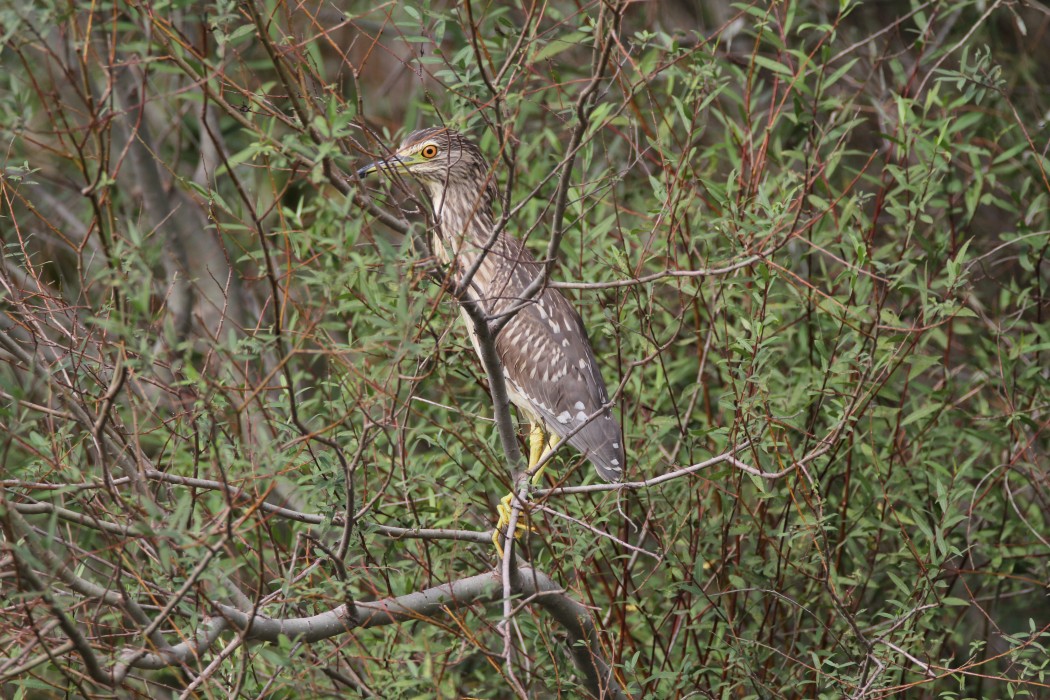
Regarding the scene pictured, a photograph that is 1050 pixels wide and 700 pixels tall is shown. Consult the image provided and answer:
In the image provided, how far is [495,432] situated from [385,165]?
90cm

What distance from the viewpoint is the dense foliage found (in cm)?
223

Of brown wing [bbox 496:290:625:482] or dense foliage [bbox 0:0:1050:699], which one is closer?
dense foliage [bbox 0:0:1050:699]

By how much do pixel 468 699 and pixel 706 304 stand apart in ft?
4.69

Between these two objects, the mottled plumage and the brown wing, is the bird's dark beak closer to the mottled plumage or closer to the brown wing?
the mottled plumage

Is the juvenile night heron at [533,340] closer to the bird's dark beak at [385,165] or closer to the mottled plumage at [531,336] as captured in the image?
the mottled plumage at [531,336]

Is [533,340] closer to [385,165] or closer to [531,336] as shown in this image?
[531,336]

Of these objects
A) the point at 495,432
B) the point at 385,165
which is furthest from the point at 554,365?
the point at 385,165

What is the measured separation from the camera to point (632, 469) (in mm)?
3545

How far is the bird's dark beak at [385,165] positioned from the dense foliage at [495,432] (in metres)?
0.05

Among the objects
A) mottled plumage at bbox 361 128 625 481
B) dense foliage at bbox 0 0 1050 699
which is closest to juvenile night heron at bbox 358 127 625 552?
mottled plumage at bbox 361 128 625 481

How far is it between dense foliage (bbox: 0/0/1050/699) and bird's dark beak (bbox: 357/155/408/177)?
5 centimetres

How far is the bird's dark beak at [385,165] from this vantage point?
2322 mm

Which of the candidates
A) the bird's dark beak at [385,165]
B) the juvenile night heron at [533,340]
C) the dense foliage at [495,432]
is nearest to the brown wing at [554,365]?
the juvenile night heron at [533,340]

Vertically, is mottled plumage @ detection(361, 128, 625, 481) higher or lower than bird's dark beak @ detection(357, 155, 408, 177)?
lower
